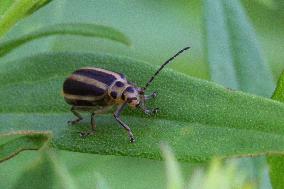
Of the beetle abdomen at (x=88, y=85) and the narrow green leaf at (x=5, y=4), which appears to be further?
the beetle abdomen at (x=88, y=85)

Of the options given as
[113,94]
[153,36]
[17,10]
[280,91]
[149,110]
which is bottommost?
[153,36]

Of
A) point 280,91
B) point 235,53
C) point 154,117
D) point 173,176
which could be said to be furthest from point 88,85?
point 173,176

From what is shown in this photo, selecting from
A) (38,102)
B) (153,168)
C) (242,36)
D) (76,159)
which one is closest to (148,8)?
(153,168)

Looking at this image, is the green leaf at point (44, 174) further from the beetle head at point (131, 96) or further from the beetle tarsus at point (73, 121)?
the beetle head at point (131, 96)

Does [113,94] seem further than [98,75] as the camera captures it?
Yes

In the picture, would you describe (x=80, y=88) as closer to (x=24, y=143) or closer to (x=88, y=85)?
(x=88, y=85)

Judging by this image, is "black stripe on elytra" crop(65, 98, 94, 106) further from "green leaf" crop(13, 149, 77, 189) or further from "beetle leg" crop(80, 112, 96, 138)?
"green leaf" crop(13, 149, 77, 189)

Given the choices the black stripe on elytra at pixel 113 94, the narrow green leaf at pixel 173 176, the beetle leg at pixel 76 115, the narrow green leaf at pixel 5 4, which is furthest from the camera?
the black stripe on elytra at pixel 113 94

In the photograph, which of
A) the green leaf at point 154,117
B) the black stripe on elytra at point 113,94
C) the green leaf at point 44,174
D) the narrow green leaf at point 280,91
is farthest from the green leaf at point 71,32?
the narrow green leaf at point 280,91
